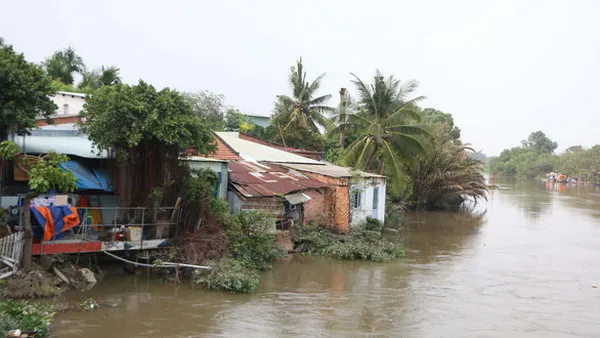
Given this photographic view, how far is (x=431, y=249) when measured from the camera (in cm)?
1912

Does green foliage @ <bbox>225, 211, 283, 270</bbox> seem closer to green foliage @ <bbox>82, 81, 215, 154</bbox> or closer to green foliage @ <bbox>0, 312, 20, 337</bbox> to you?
green foliage @ <bbox>82, 81, 215, 154</bbox>

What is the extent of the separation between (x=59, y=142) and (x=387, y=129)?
14935mm

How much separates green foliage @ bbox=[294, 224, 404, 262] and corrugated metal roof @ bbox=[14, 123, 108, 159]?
699cm

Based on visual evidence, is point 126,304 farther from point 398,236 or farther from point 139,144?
point 398,236

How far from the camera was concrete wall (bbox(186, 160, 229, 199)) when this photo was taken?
1489cm

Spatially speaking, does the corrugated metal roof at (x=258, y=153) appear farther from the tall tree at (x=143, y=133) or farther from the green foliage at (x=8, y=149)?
the green foliage at (x=8, y=149)

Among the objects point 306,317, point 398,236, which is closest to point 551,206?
point 398,236

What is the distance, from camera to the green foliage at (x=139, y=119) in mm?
11094

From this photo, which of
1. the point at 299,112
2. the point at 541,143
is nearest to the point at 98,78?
the point at 299,112

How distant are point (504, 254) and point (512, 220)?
39.8ft

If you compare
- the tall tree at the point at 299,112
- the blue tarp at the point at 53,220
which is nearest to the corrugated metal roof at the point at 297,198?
the blue tarp at the point at 53,220

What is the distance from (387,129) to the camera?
23.8 m

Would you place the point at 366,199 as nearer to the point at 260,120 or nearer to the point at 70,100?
the point at 70,100

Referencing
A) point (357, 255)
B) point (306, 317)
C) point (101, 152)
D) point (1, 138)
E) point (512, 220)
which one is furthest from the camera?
point (512, 220)
